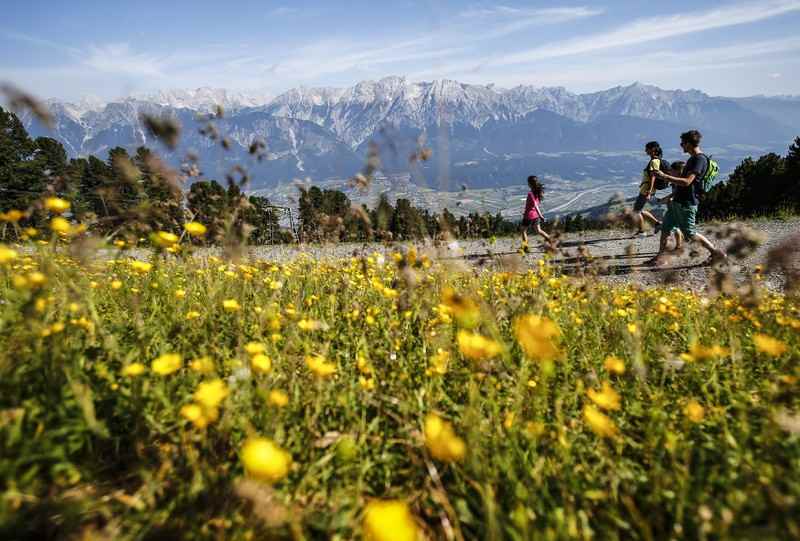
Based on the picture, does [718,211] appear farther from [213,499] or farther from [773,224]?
[213,499]

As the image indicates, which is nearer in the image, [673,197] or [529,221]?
[673,197]

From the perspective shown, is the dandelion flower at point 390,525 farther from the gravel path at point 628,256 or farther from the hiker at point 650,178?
the hiker at point 650,178

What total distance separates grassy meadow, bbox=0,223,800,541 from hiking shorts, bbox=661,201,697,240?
6.31m

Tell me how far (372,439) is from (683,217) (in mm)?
8771

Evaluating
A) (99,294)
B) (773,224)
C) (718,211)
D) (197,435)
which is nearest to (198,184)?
(99,294)

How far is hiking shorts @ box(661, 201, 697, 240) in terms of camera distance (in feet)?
26.8

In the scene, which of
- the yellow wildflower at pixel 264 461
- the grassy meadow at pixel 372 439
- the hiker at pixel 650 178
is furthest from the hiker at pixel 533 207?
the yellow wildflower at pixel 264 461

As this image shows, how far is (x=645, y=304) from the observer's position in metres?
3.96

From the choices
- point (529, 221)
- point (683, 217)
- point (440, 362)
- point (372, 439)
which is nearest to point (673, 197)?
point (683, 217)

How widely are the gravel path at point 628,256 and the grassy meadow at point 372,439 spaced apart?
3.92 feet

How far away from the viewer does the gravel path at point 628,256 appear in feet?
12.8

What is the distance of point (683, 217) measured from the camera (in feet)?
27.0

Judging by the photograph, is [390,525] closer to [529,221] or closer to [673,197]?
[673,197]

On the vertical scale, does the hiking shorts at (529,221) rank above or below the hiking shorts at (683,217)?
below
